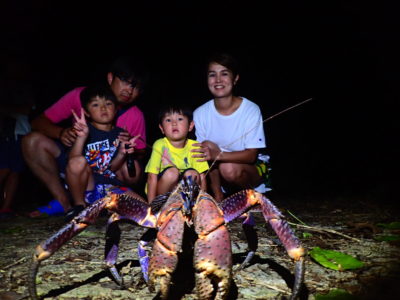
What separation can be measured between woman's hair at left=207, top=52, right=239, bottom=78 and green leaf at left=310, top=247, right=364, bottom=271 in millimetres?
2716

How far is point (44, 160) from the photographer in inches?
170

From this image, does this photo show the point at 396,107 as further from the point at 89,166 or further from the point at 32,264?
the point at 32,264

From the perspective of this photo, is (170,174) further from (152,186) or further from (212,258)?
(212,258)

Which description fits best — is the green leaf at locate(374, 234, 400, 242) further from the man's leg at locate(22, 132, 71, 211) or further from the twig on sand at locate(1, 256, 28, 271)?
the man's leg at locate(22, 132, 71, 211)

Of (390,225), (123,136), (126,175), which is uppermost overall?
(123,136)

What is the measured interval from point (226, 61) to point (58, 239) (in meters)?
3.28

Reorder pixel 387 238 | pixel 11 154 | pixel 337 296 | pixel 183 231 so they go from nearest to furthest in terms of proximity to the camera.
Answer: pixel 183 231 < pixel 337 296 < pixel 387 238 < pixel 11 154

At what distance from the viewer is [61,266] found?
7.49ft

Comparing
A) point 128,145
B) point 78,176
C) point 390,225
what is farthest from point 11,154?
point 390,225

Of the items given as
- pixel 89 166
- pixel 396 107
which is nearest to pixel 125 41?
pixel 89 166

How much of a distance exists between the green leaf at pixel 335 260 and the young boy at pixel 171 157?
1.63 m

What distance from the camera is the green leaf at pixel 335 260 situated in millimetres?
2084

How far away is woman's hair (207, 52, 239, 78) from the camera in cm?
412

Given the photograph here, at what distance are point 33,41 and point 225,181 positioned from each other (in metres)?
6.78
